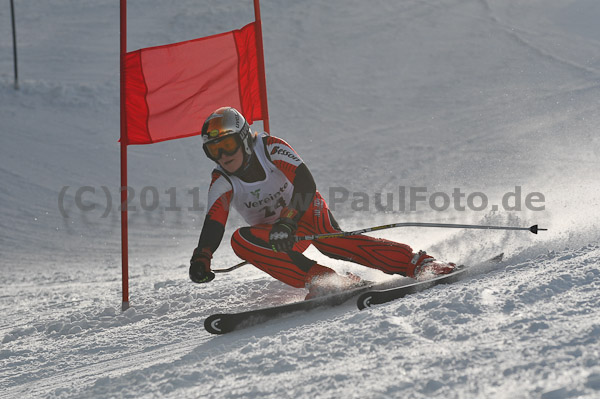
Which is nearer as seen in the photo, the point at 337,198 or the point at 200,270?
the point at 200,270

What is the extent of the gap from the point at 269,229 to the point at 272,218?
0.77 ft

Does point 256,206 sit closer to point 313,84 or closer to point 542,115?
point 542,115

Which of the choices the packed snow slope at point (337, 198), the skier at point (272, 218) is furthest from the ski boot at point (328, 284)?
the packed snow slope at point (337, 198)

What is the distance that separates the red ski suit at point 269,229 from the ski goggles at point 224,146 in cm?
19

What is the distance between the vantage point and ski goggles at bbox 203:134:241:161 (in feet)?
12.9

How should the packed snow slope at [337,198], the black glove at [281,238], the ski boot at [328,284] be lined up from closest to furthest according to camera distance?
1. the packed snow slope at [337,198]
2. the black glove at [281,238]
3. the ski boot at [328,284]

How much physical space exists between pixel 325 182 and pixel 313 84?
4.36m

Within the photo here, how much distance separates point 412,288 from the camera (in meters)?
3.58

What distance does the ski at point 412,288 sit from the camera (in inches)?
136

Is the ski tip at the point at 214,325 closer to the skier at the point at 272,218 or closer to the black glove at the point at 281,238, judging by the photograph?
the skier at the point at 272,218

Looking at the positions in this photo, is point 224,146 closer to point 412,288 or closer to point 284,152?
point 284,152

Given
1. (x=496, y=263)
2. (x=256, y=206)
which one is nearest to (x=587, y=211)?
(x=496, y=263)

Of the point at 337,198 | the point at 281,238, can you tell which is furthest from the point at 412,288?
the point at 337,198

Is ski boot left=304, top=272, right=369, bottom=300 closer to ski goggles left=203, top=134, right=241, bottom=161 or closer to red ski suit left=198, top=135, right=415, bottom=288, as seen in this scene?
red ski suit left=198, top=135, right=415, bottom=288
